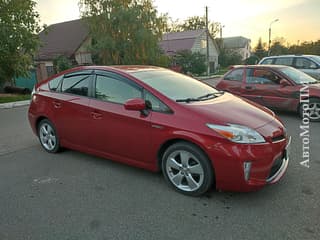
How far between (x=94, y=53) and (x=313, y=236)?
752 inches

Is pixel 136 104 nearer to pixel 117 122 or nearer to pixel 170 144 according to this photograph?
pixel 117 122

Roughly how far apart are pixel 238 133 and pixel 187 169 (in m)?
0.73

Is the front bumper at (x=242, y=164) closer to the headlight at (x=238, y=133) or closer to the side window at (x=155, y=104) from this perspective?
the headlight at (x=238, y=133)

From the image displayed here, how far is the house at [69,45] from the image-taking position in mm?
24938

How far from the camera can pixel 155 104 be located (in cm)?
336

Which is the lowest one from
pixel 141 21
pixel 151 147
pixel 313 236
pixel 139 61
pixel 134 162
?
pixel 313 236

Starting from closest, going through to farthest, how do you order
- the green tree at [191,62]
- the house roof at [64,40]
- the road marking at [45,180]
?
the road marking at [45,180], the house roof at [64,40], the green tree at [191,62]

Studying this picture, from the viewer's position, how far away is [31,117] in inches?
195

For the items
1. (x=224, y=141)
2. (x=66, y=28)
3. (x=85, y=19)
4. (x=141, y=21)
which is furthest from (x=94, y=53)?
(x=224, y=141)

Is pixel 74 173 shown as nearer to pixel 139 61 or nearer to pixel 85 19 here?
pixel 139 61

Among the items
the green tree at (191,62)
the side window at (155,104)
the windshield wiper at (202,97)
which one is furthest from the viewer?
the green tree at (191,62)

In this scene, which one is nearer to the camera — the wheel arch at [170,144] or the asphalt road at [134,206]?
the asphalt road at [134,206]

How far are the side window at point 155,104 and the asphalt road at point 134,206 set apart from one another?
3.17 feet

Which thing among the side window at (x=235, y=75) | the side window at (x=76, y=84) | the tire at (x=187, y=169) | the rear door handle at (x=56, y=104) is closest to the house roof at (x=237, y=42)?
the side window at (x=235, y=75)
